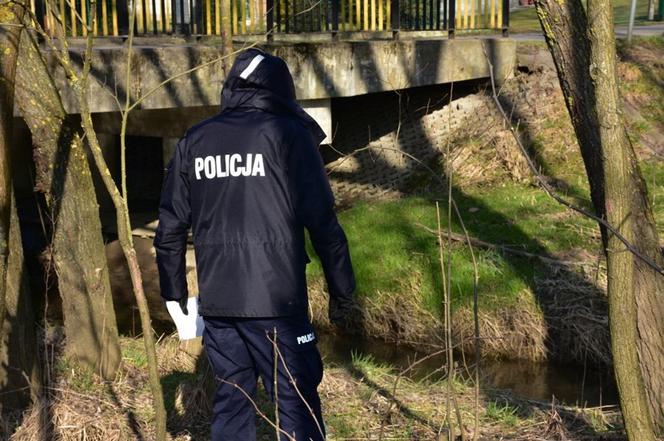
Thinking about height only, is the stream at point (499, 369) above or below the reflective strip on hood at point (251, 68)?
below

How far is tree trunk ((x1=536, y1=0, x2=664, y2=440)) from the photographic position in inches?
155

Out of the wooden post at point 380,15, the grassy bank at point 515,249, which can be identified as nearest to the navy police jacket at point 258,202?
the grassy bank at point 515,249

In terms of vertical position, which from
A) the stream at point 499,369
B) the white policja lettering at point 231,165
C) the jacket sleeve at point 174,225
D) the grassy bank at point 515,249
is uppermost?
the white policja lettering at point 231,165

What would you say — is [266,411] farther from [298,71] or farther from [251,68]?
[298,71]

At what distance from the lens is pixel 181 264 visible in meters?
4.57

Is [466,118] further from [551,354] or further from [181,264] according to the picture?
[181,264]

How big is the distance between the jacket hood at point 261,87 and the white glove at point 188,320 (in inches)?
36.2

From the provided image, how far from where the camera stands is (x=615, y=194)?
157 inches

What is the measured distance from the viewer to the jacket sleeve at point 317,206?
432cm

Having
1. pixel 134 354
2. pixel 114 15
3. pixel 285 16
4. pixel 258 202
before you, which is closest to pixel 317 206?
pixel 258 202

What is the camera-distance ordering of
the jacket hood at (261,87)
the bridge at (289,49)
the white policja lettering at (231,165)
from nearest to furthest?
the white policja lettering at (231,165), the jacket hood at (261,87), the bridge at (289,49)

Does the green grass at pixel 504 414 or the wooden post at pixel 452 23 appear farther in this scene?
the wooden post at pixel 452 23

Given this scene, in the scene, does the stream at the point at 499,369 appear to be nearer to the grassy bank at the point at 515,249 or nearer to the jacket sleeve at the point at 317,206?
the grassy bank at the point at 515,249

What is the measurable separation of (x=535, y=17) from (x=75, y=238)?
2027 cm
